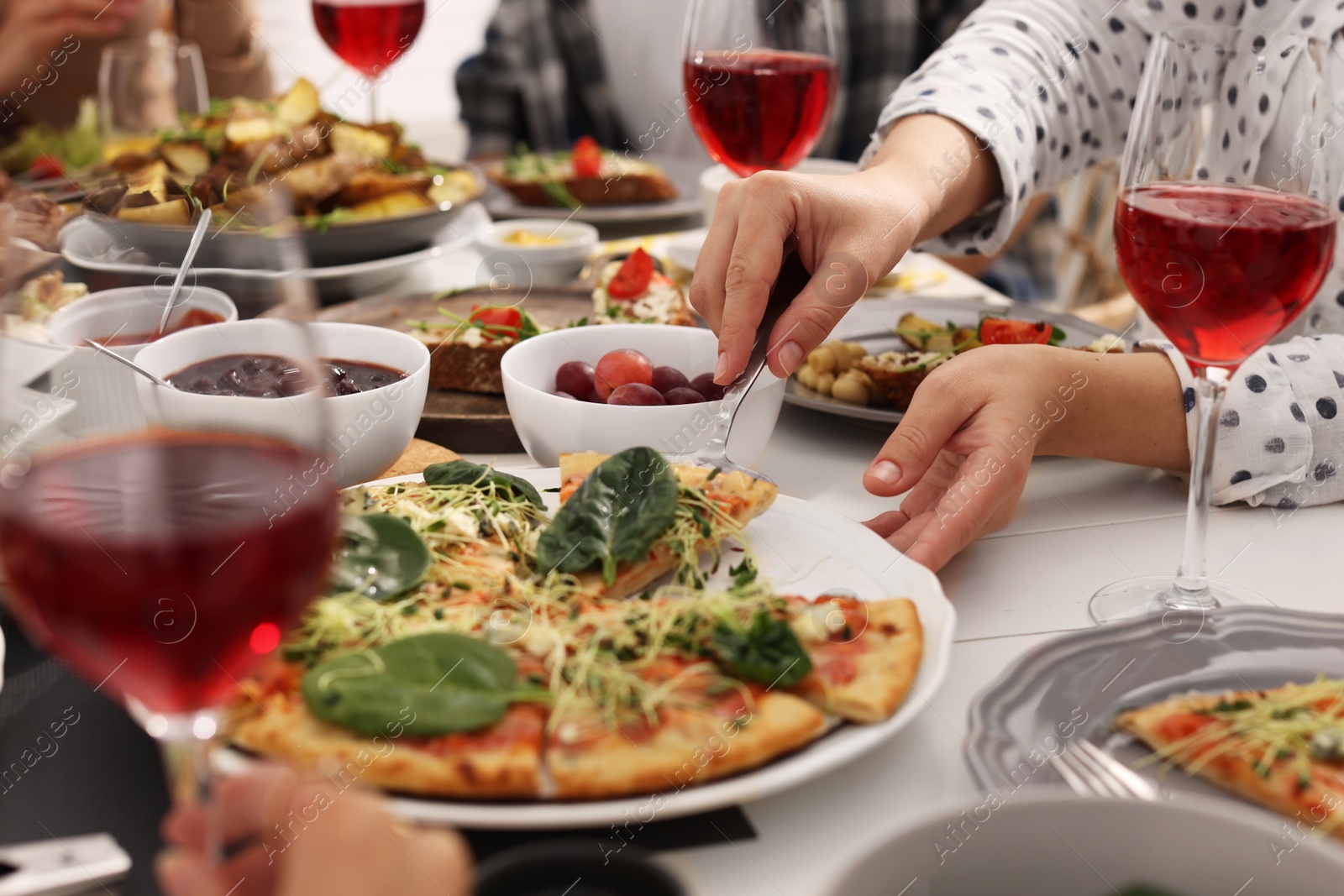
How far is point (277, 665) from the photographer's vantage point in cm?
82

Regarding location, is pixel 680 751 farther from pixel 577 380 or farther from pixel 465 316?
pixel 465 316

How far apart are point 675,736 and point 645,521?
0.90 feet

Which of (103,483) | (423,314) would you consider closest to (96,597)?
(103,483)

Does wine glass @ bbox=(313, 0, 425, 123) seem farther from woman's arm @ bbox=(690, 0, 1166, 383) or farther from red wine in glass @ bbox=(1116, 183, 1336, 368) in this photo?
red wine in glass @ bbox=(1116, 183, 1336, 368)

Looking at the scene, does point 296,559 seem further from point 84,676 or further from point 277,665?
point 84,676

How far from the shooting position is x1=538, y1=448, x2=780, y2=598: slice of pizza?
38.4 inches

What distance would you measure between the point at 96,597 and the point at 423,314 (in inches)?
51.7

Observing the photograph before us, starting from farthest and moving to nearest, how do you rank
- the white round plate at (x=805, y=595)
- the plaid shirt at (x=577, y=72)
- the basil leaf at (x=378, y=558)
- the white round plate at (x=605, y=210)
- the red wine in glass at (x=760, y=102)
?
the plaid shirt at (x=577, y=72) → the white round plate at (x=605, y=210) → the red wine in glass at (x=760, y=102) → the basil leaf at (x=378, y=558) → the white round plate at (x=805, y=595)

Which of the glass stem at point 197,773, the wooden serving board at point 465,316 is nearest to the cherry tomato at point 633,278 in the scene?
the wooden serving board at point 465,316

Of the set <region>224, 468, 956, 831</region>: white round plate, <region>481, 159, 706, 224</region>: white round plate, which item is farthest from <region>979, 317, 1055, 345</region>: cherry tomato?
<region>481, 159, 706, 224</region>: white round plate

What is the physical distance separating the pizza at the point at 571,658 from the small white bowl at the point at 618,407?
183mm

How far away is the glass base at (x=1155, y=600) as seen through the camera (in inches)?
40.3

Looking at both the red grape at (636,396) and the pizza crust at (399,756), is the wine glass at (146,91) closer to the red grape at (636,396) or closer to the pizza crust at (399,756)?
the red grape at (636,396)

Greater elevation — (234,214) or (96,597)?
→ (234,214)
